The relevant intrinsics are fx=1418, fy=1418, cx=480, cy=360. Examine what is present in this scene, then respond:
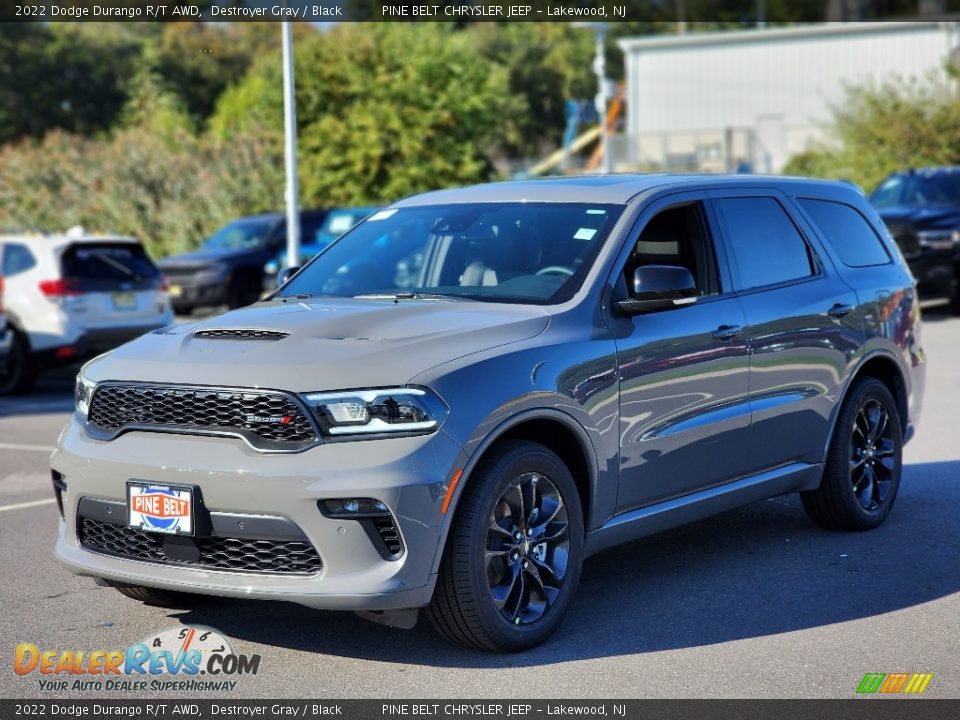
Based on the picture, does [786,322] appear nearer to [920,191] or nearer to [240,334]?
[240,334]

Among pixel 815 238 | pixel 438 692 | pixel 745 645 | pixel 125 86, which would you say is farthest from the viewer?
pixel 125 86

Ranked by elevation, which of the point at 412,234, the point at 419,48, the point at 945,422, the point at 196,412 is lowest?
the point at 945,422

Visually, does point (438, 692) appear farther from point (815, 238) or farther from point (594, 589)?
point (815, 238)

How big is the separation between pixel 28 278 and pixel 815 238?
9847 mm

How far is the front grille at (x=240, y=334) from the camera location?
5332mm

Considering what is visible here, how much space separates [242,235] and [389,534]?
826 inches

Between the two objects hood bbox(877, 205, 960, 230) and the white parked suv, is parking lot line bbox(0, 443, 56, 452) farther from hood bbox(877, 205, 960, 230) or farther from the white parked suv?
hood bbox(877, 205, 960, 230)

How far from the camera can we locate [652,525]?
5.96 meters

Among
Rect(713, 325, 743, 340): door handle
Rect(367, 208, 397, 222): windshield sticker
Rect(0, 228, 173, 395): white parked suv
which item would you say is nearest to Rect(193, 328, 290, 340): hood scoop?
Rect(367, 208, 397, 222): windshield sticker

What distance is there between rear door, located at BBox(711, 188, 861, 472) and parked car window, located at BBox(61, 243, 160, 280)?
31.4 ft

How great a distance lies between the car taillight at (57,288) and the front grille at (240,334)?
9.70 metres

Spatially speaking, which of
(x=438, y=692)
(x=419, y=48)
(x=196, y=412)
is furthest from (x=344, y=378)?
(x=419, y=48)

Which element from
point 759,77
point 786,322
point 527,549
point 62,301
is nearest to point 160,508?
point 527,549

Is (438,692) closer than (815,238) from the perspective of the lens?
Yes
